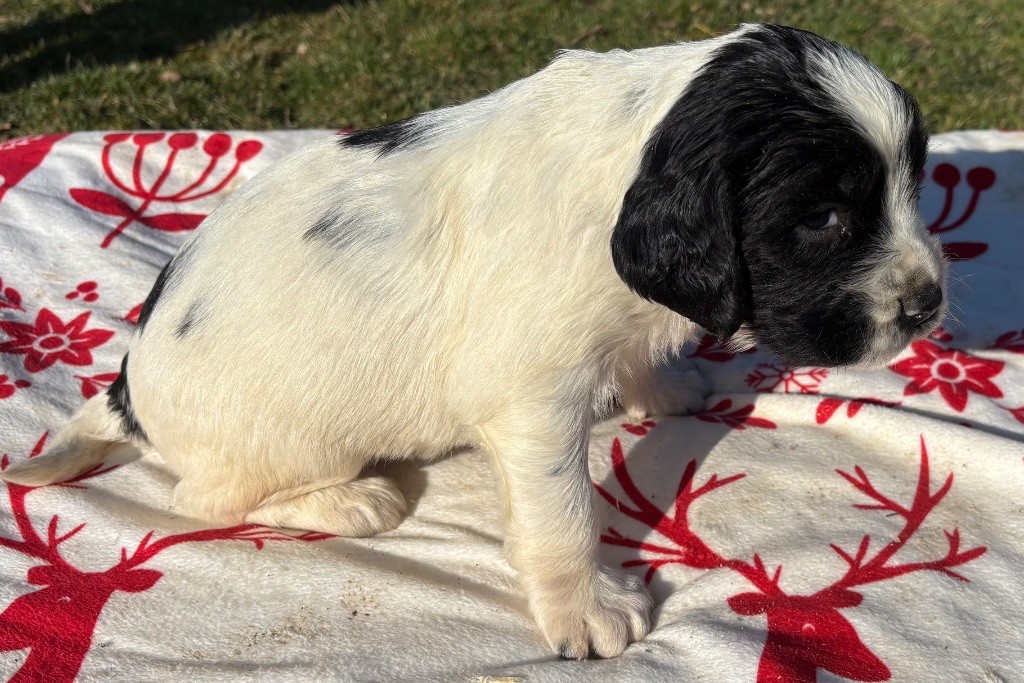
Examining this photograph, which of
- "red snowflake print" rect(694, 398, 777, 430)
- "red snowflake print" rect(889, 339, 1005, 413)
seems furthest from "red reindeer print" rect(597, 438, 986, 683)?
"red snowflake print" rect(889, 339, 1005, 413)

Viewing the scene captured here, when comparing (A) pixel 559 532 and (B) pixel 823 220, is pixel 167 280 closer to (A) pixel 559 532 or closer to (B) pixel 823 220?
(A) pixel 559 532

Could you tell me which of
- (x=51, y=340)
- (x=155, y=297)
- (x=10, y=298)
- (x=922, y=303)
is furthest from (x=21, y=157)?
(x=922, y=303)

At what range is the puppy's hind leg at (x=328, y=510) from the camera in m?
3.35

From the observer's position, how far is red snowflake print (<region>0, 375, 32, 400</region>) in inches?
156

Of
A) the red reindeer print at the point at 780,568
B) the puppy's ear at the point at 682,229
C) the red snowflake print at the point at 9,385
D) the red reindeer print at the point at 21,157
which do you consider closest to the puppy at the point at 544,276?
the puppy's ear at the point at 682,229

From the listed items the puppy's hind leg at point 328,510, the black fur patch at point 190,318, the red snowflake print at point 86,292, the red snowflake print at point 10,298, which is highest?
the black fur patch at point 190,318

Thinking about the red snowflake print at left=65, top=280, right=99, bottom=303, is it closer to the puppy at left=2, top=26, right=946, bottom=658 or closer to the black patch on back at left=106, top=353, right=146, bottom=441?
the black patch on back at left=106, top=353, right=146, bottom=441

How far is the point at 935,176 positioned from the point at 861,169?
3118 millimetres

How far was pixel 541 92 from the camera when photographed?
9.36 feet

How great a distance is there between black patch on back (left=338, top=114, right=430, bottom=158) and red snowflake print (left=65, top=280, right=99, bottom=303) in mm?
2089

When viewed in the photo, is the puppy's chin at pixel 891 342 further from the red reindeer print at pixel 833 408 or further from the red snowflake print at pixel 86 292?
the red snowflake print at pixel 86 292

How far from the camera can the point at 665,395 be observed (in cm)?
391

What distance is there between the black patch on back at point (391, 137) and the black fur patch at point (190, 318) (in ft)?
2.42

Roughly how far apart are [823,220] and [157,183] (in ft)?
13.4
